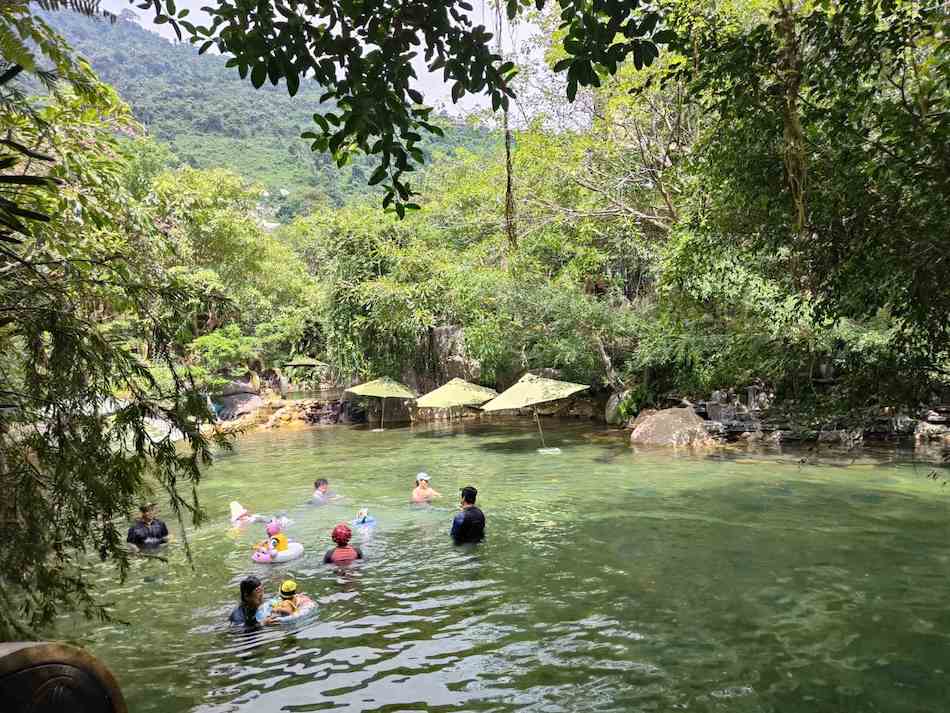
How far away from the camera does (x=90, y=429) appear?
13.3ft

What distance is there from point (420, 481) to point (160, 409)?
9296 mm

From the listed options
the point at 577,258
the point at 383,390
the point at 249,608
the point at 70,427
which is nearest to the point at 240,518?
the point at 249,608

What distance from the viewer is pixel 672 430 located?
18.1 meters

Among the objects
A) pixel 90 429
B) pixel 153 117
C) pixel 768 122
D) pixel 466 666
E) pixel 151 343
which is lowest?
pixel 466 666

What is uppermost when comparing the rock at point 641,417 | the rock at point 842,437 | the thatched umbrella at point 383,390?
the thatched umbrella at point 383,390

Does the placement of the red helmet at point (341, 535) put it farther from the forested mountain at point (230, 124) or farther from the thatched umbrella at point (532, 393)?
the forested mountain at point (230, 124)

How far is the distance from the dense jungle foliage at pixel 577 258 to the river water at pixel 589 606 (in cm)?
158

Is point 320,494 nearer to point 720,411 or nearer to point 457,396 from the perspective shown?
point 457,396

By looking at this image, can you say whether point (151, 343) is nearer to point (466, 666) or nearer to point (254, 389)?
point (466, 666)

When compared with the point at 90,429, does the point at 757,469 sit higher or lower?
lower

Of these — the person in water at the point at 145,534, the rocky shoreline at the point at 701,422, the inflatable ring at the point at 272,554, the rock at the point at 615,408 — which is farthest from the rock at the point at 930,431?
the person in water at the point at 145,534

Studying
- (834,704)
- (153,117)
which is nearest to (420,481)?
(834,704)

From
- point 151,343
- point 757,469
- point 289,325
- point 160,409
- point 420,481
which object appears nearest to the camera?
point 160,409

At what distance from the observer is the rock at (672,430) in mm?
17734
